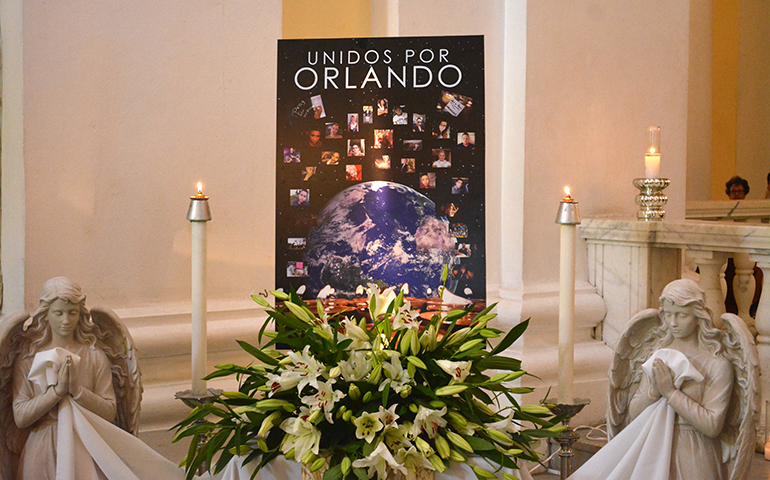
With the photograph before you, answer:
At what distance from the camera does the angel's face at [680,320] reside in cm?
204

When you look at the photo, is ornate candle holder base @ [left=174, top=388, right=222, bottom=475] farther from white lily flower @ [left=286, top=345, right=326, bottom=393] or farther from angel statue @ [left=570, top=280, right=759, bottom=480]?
angel statue @ [left=570, top=280, right=759, bottom=480]

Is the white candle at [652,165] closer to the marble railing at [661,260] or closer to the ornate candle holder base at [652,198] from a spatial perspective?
the ornate candle holder base at [652,198]

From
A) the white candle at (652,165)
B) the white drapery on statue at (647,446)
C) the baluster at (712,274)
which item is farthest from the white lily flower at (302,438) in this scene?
the white candle at (652,165)

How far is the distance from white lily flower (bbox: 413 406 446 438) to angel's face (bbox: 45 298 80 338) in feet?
3.56

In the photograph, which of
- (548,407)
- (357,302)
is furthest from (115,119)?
(548,407)

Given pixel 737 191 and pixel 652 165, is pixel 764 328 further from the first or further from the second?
pixel 737 191

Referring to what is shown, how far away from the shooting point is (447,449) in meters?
1.50

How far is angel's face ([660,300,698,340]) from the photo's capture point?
6.70 ft

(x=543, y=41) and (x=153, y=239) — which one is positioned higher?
(x=543, y=41)

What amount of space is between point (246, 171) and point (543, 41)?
150 cm

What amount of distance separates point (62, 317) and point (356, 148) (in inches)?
41.0

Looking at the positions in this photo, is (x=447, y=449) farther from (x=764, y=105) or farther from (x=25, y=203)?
(x=764, y=105)

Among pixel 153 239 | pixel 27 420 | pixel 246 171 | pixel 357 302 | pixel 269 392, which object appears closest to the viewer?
pixel 269 392

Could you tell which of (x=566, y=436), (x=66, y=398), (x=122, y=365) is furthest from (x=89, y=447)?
(x=566, y=436)
